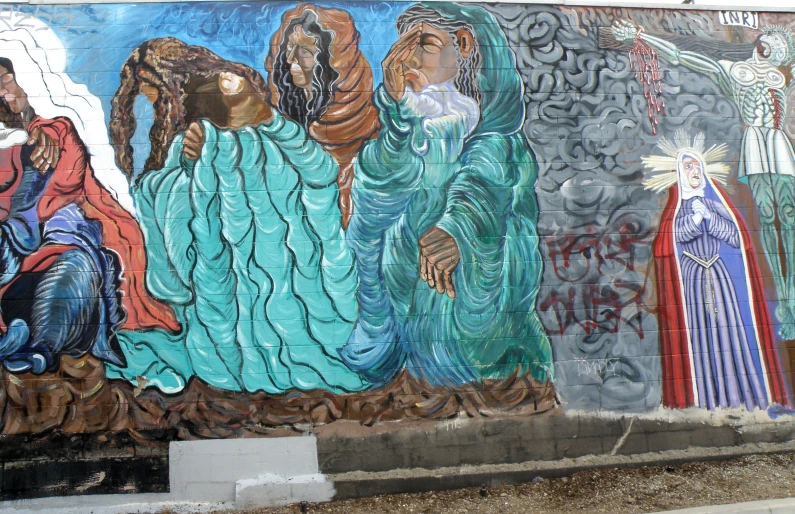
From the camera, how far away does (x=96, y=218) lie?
19.1 feet

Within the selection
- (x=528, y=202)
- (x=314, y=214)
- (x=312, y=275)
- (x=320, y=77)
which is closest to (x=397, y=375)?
(x=312, y=275)

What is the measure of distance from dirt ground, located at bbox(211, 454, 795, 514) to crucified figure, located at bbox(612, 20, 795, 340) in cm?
155

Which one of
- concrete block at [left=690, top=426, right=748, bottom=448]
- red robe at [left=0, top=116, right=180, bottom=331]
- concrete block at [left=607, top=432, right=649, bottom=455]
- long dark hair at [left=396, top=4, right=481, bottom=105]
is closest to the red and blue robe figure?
red robe at [left=0, top=116, right=180, bottom=331]

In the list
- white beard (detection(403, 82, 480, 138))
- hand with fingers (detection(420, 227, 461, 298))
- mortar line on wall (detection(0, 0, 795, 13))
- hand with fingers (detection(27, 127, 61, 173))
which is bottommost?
hand with fingers (detection(420, 227, 461, 298))

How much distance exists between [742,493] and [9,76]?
7.89 m

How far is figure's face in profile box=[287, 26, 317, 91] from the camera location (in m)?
6.05

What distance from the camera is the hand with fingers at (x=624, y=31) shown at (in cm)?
645

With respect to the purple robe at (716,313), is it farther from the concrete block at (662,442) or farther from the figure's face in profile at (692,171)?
the concrete block at (662,442)

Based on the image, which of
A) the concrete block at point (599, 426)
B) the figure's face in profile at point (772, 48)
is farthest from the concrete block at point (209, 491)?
the figure's face in profile at point (772, 48)

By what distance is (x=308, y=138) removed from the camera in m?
6.00

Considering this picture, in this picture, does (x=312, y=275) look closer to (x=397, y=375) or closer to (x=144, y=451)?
(x=397, y=375)

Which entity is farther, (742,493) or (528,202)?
(528,202)

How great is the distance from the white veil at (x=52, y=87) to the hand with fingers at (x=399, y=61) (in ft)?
8.88

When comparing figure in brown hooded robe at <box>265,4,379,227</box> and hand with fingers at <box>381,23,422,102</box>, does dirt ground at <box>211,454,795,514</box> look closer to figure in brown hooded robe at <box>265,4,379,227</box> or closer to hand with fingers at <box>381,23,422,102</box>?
figure in brown hooded robe at <box>265,4,379,227</box>
